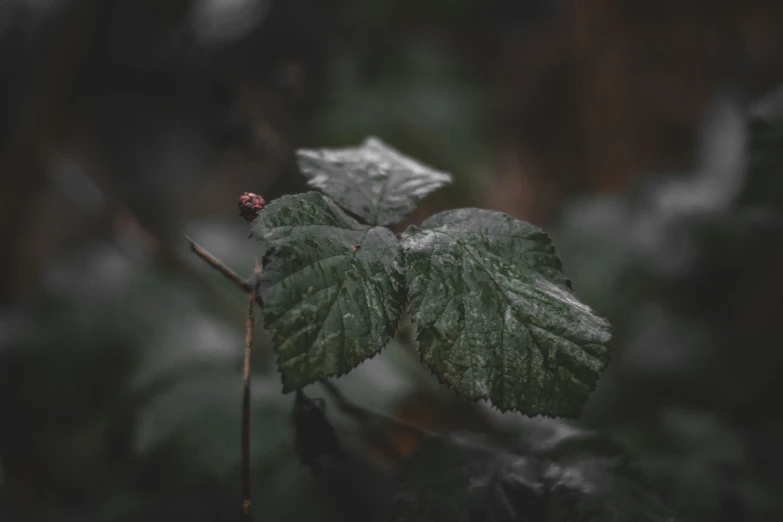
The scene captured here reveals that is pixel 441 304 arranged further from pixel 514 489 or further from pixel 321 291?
pixel 514 489

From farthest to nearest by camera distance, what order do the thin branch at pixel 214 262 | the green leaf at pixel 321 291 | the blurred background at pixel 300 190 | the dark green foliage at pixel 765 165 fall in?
1. the blurred background at pixel 300 190
2. the dark green foliage at pixel 765 165
3. the thin branch at pixel 214 262
4. the green leaf at pixel 321 291

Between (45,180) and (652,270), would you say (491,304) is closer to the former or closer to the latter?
(652,270)

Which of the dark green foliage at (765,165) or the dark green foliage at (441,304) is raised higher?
the dark green foliage at (765,165)

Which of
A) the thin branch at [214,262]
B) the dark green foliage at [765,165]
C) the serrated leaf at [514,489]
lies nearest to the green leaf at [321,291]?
the thin branch at [214,262]

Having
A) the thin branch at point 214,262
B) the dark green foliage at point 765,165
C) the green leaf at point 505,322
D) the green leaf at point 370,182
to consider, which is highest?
the dark green foliage at point 765,165

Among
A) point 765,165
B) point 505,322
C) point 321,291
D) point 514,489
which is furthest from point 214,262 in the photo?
point 765,165

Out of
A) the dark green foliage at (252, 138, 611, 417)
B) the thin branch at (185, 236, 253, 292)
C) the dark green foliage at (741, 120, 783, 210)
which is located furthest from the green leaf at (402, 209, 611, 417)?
the dark green foliage at (741, 120, 783, 210)

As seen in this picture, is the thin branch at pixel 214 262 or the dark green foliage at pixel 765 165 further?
the dark green foliage at pixel 765 165

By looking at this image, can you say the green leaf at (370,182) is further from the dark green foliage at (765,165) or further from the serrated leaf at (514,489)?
the dark green foliage at (765,165)
